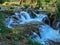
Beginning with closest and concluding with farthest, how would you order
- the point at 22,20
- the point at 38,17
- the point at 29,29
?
1. the point at 29,29
2. the point at 22,20
3. the point at 38,17

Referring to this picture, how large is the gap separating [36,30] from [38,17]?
5.21 meters

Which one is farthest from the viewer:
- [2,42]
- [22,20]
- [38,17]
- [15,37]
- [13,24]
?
[38,17]

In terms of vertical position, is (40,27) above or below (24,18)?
above

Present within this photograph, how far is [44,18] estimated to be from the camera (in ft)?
56.6

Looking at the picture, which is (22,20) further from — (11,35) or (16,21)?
(11,35)

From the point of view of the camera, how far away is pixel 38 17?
18031 mm

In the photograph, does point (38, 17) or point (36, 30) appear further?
point (38, 17)

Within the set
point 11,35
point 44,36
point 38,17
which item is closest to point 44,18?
point 38,17

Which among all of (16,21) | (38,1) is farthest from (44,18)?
(38,1)

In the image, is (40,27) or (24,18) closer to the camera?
(40,27)

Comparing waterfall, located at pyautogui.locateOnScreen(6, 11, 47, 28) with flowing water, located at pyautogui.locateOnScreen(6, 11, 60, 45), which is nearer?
flowing water, located at pyautogui.locateOnScreen(6, 11, 60, 45)

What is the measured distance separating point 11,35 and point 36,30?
8.07 feet

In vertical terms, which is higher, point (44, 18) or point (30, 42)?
point (30, 42)

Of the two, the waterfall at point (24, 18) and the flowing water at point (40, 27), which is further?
the waterfall at point (24, 18)
